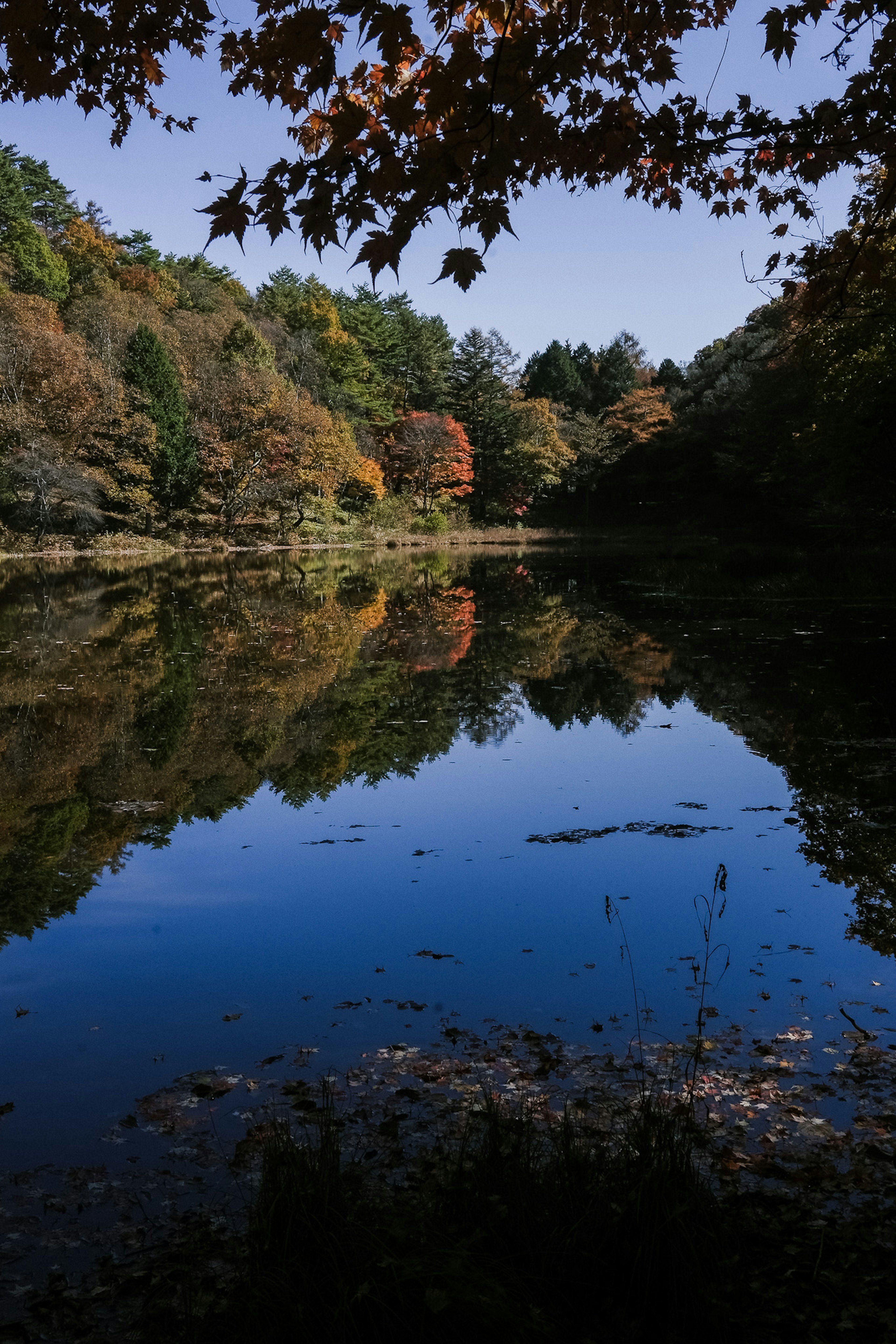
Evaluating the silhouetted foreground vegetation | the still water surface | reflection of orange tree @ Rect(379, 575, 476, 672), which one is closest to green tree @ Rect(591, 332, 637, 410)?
reflection of orange tree @ Rect(379, 575, 476, 672)

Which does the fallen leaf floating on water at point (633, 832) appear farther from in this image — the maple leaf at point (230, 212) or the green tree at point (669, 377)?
the green tree at point (669, 377)

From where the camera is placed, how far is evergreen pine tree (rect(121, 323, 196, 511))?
3922cm

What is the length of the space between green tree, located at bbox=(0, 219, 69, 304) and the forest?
155 mm

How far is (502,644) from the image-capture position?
15.3m

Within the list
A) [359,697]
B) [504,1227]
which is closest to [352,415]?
[359,697]

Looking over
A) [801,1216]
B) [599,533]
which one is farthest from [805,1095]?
[599,533]

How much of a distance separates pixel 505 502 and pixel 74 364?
26.1 meters

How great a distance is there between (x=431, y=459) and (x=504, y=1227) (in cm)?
4910

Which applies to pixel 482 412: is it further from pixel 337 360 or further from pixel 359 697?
pixel 359 697

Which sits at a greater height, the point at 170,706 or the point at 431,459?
the point at 431,459

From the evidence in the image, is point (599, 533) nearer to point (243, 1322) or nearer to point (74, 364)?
point (74, 364)

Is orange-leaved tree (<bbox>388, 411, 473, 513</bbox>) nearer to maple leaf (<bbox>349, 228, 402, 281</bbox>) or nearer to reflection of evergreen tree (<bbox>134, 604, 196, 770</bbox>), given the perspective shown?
Answer: reflection of evergreen tree (<bbox>134, 604, 196, 770</bbox>)

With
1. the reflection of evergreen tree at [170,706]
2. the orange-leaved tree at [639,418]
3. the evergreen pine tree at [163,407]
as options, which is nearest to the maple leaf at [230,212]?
the reflection of evergreen tree at [170,706]

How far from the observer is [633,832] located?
6.70m
